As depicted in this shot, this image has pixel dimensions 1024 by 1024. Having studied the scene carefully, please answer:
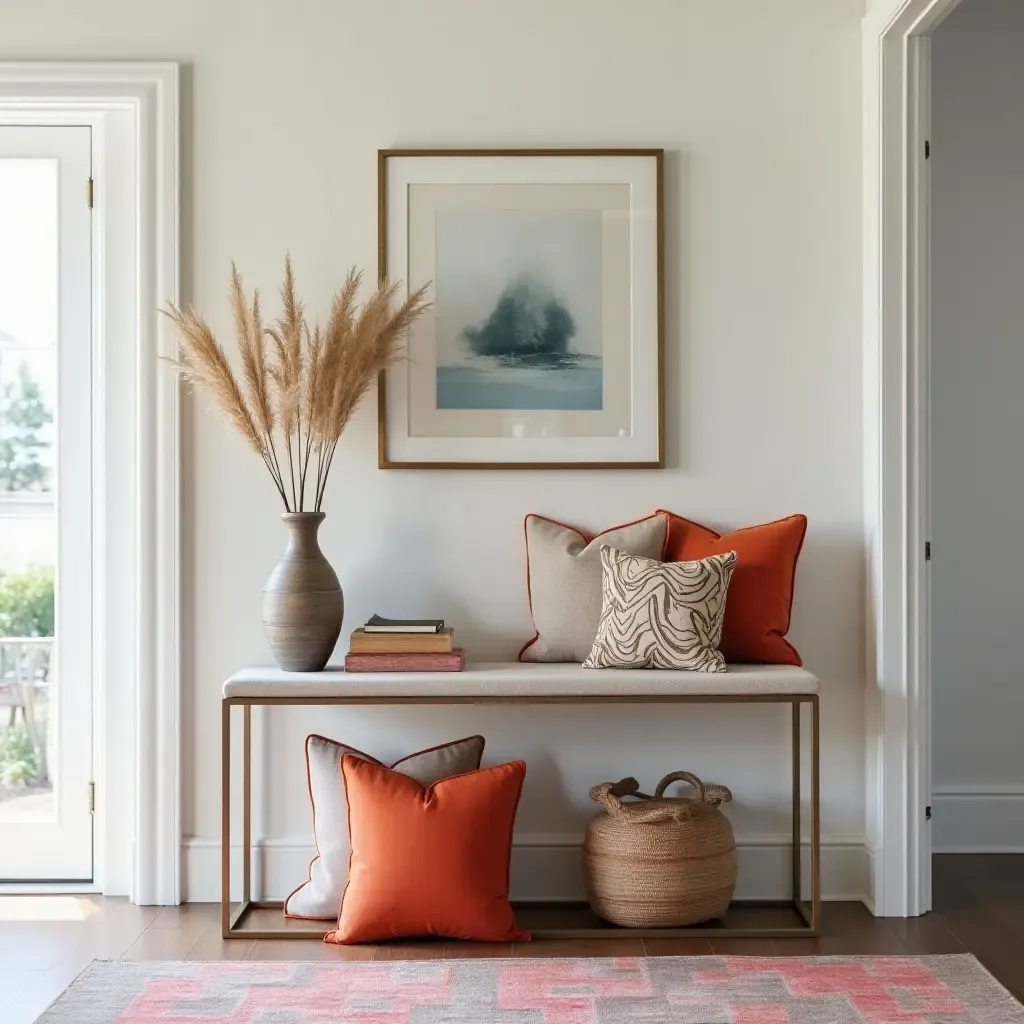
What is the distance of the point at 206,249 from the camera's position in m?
3.11

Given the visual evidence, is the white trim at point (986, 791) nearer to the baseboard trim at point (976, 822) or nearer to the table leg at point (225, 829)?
the baseboard trim at point (976, 822)

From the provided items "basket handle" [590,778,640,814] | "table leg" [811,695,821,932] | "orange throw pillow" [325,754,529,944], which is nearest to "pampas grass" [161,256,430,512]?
"orange throw pillow" [325,754,529,944]

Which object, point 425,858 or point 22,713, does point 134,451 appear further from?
point 425,858

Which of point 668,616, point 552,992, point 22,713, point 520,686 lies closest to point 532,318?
point 668,616

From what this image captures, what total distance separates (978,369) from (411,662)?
2.00 meters

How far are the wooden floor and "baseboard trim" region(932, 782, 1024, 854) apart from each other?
0.40 meters

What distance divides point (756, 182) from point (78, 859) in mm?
2666

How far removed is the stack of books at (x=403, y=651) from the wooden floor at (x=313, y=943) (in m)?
0.67

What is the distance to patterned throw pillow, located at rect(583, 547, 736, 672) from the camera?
9.30ft

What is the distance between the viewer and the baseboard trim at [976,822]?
3.51 m

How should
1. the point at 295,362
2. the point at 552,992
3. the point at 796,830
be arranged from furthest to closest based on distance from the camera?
the point at 796,830 < the point at 295,362 < the point at 552,992

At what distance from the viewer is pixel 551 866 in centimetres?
312

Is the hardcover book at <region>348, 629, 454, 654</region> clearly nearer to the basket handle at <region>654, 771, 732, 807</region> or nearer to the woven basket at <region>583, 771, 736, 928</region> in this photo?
the woven basket at <region>583, 771, 736, 928</region>

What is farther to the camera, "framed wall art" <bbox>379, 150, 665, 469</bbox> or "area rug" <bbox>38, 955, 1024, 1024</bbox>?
"framed wall art" <bbox>379, 150, 665, 469</bbox>
